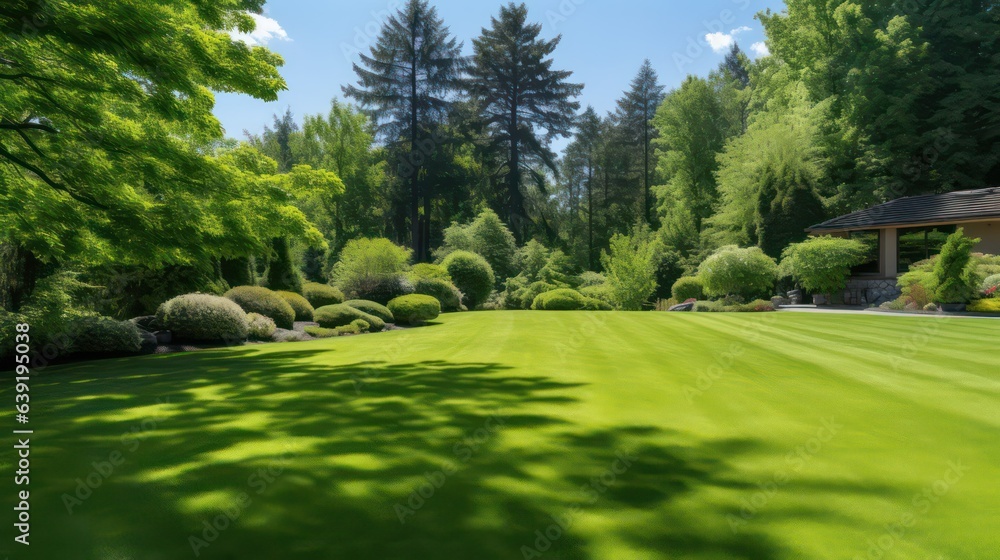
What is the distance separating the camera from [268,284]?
18.1 metres

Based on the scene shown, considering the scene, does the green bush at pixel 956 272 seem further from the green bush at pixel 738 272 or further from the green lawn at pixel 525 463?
the green lawn at pixel 525 463

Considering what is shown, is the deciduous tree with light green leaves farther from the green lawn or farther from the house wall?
the green lawn

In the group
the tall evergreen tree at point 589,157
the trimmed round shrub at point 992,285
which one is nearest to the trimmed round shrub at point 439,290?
the trimmed round shrub at point 992,285

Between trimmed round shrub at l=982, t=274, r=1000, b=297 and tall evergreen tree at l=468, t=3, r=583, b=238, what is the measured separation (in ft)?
85.9

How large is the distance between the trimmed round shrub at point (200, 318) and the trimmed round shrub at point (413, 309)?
20.0 feet

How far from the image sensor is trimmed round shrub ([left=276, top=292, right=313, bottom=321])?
16.2m

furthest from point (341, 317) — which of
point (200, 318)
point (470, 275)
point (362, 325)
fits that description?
point (470, 275)

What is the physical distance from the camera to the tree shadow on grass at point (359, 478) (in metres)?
2.41

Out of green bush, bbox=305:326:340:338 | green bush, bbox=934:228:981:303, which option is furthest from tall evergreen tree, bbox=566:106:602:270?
green bush, bbox=305:326:340:338

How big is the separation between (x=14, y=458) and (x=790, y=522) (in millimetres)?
4694

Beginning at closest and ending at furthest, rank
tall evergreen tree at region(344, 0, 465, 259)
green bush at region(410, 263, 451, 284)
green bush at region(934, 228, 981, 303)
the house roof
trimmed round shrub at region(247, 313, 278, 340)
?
trimmed round shrub at region(247, 313, 278, 340) < green bush at region(934, 228, 981, 303) < the house roof < green bush at region(410, 263, 451, 284) < tall evergreen tree at region(344, 0, 465, 259)

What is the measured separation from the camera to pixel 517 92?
40.0m

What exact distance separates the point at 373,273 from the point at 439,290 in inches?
107

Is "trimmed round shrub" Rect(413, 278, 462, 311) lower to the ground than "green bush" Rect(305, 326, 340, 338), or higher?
higher
